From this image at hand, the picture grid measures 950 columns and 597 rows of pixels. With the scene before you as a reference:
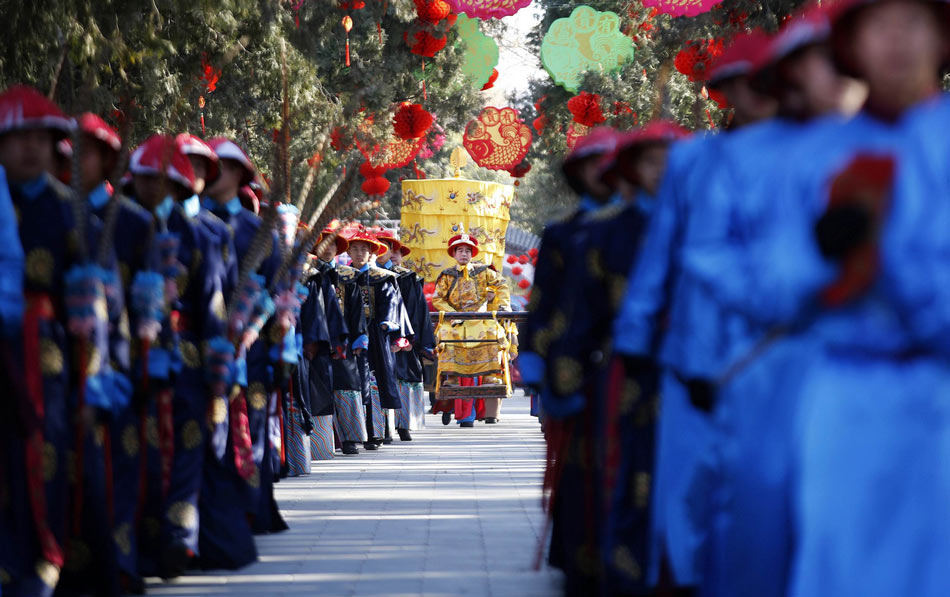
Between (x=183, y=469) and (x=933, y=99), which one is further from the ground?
(x=933, y=99)

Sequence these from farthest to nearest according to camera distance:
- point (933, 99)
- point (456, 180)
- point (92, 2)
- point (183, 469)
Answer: point (456, 180)
point (92, 2)
point (183, 469)
point (933, 99)

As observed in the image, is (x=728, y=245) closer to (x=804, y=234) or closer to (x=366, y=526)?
(x=804, y=234)

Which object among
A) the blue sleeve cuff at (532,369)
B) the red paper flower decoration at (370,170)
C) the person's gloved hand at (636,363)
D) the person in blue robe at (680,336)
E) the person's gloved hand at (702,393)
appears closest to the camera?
the person's gloved hand at (702,393)

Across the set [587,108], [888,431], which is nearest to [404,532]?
[888,431]

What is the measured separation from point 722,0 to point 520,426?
24.1ft

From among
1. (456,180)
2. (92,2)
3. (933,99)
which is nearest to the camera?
(933,99)

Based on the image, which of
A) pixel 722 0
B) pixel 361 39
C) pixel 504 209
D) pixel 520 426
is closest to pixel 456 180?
pixel 504 209

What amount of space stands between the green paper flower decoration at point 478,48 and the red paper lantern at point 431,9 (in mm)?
1114

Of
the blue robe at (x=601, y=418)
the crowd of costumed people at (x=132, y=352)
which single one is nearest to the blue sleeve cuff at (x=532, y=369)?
the blue robe at (x=601, y=418)

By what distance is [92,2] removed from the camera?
29.8 feet

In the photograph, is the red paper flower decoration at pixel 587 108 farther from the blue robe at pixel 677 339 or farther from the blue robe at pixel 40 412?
the blue robe at pixel 677 339

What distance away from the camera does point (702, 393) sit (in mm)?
3908

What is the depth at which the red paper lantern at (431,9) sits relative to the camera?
17053 millimetres

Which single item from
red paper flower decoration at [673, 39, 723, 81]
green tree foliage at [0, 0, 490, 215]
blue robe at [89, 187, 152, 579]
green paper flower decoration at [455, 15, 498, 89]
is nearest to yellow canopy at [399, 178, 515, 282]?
green tree foliage at [0, 0, 490, 215]
